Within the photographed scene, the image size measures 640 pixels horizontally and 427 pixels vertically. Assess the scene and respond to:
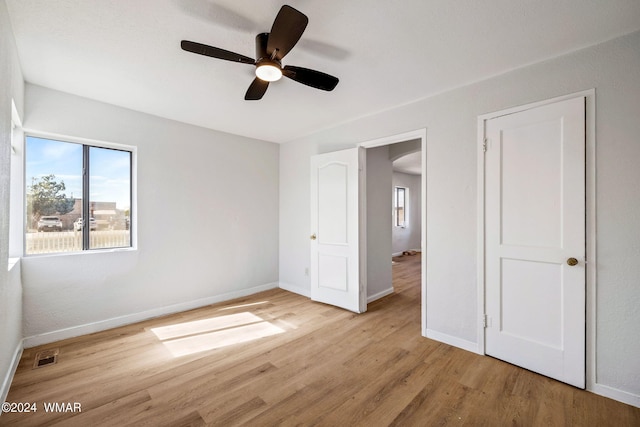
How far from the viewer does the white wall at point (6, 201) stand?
→ 5.34 ft

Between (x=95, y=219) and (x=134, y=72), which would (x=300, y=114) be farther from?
(x=95, y=219)

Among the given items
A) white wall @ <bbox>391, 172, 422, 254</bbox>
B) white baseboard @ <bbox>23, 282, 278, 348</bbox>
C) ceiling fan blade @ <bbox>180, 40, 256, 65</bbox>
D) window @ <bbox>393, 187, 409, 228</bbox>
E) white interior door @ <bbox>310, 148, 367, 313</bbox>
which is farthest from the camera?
window @ <bbox>393, 187, 409, 228</bbox>

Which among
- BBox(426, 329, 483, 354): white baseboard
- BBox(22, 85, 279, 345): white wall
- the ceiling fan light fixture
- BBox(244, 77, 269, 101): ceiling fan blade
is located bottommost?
BBox(426, 329, 483, 354): white baseboard

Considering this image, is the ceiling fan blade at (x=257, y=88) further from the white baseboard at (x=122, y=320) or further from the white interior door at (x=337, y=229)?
the white baseboard at (x=122, y=320)

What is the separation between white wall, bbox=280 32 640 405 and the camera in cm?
185

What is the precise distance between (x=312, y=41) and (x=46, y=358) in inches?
138

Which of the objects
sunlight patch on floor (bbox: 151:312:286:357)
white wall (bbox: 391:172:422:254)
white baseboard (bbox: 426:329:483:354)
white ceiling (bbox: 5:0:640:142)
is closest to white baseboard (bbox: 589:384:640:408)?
white baseboard (bbox: 426:329:483:354)

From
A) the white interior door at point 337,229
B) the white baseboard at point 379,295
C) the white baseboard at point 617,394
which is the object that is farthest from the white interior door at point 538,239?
the white baseboard at point 379,295

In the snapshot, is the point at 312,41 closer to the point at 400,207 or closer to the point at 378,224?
the point at 378,224

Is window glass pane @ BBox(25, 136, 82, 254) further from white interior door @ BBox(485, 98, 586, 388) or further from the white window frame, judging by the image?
white interior door @ BBox(485, 98, 586, 388)

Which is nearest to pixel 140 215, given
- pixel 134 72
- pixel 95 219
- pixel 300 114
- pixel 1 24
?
pixel 95 219

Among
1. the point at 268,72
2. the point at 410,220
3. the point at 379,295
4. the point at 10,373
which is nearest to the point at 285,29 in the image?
the point at 268,72

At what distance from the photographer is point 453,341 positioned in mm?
2662

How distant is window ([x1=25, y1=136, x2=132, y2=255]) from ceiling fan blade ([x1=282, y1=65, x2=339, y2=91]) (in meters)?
2.54
